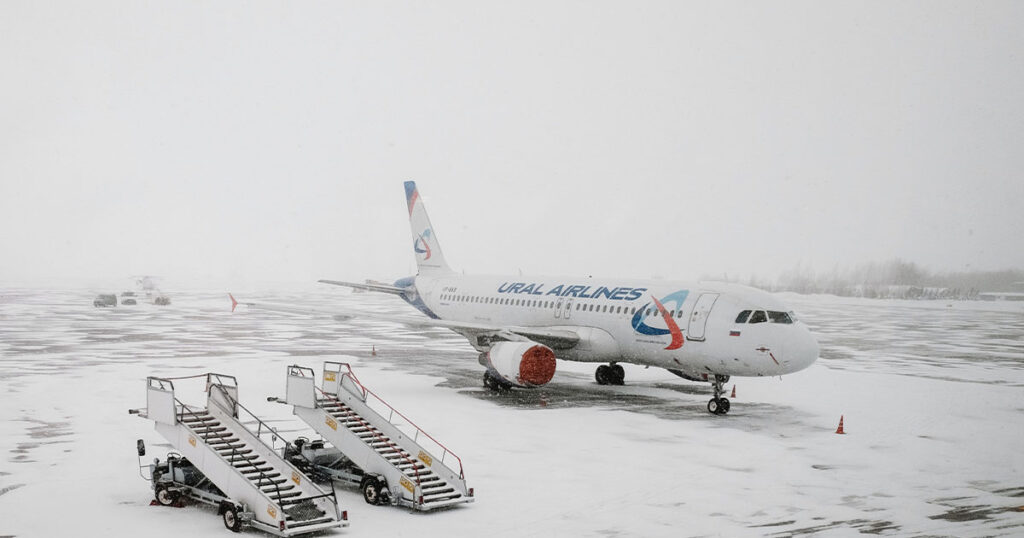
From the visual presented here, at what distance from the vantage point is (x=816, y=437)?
827 inches

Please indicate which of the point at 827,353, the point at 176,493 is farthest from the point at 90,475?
the point at 827,353

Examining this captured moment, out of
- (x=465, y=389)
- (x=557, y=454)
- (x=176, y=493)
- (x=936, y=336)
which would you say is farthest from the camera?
(x=936, y=336)

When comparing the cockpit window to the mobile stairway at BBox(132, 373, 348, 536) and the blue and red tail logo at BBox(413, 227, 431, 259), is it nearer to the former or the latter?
the mobile stairway at BBox(132, 373, 348, 536)

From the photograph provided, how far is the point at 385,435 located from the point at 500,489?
2.34 m

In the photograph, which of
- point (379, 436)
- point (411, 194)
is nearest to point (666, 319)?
point (379, 436)

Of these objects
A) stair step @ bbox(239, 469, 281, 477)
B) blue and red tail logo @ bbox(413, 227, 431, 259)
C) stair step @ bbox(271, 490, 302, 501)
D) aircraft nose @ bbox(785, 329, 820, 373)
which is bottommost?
stair step @ bbox(271, 490, 302, 501)

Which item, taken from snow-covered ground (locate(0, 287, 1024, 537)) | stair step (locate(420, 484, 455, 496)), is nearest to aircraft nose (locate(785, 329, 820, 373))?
snow-covered ground (locate(0, 287, 1024, 537))

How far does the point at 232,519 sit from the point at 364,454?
268cm

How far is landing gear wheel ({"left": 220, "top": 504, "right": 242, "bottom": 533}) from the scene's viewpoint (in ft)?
41.1

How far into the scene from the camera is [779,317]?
76.6 feet

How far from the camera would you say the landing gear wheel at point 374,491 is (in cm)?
1424

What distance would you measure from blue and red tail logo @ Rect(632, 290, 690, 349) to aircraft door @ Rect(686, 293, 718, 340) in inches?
14.2

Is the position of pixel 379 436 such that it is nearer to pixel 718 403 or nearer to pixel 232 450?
pixel 232 450

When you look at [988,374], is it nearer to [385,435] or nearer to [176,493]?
[385,435]
